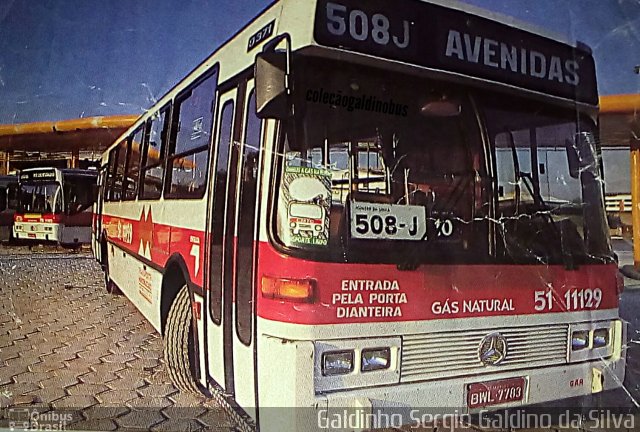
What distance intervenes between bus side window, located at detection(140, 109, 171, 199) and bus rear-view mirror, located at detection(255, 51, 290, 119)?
649mm

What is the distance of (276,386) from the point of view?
2.43 meters

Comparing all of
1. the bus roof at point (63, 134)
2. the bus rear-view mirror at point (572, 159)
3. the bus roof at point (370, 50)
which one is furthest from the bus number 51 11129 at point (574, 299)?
the bus roof at point (63, 134)

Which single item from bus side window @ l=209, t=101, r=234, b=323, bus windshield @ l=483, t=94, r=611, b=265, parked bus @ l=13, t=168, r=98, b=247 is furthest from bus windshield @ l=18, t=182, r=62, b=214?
bus windshield @ l=483, t=94, r=611, b=265

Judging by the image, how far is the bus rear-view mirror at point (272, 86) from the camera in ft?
7.70

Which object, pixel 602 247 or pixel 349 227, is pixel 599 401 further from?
pixel 349 227

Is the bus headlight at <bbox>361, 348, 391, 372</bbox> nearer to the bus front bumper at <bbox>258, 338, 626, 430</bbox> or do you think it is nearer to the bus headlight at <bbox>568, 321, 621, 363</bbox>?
the bus front bumper at <bbox>258, 338, 626, 430</bbox>

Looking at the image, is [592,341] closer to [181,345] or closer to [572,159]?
[572,159]

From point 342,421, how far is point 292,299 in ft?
1.67

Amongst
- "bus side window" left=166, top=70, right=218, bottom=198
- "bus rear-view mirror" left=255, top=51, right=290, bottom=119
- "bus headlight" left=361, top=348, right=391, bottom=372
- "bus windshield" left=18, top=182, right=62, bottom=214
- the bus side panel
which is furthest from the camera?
the bus side panel

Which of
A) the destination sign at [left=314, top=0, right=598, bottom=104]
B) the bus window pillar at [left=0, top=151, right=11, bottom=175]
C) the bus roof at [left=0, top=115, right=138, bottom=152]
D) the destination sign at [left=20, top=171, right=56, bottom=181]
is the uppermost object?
the destination sign at [left=314, top=0, right=598, bottom=104]

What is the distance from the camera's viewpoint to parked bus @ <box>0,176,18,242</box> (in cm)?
299

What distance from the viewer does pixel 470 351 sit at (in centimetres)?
262

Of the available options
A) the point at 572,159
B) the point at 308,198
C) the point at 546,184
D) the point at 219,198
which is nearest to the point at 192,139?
the point at 219,198

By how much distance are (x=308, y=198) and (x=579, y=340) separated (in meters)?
1.42
